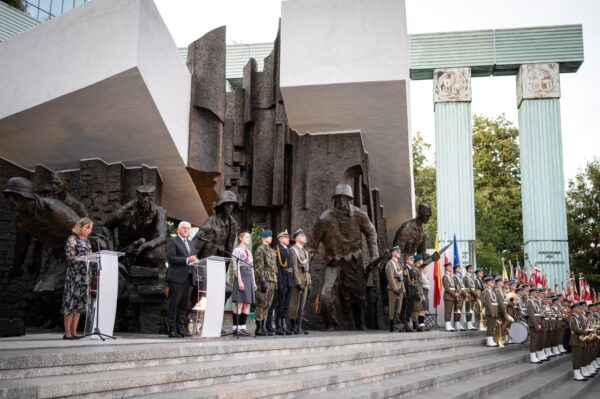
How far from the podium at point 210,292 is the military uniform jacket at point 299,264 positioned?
2.00 m

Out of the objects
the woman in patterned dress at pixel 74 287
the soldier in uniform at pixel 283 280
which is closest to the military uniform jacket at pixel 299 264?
the soldier in uniform at pixel 283 280

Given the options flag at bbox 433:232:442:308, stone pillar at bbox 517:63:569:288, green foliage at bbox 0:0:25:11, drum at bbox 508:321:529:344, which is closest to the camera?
drum at bbox 508:321:529:344

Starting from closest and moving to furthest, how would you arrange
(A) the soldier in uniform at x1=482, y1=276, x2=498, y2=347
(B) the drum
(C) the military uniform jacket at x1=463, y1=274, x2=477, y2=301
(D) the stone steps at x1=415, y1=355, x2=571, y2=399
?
(D) the stone steps at x1=415, y1=355, x2=571, y2=399 < (A) the soldier in uniform at x1=482, y1=276, x2=498, y2=347 < (B) the drum < (C) the military uniform jacket at x1=463, y1=274, x2=477, y2=301

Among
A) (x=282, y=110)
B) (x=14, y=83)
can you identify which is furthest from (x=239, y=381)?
(x=282, y=110)

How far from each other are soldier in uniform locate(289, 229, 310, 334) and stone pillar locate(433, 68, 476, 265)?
16737mm

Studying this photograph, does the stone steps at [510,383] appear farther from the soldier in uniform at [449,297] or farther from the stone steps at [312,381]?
the soldier in uniform at [449,297]

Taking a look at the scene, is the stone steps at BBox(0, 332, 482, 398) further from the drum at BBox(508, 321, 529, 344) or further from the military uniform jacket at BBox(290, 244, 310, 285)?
the drum at BBox(508, 321, 529, 344)

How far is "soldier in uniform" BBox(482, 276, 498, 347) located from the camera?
501 inches

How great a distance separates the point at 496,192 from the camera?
120 ft

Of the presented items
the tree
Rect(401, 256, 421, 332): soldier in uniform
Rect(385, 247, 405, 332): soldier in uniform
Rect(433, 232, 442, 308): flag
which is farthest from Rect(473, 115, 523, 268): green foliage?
Rect(385, 247, 405, 332): soldier in uniform

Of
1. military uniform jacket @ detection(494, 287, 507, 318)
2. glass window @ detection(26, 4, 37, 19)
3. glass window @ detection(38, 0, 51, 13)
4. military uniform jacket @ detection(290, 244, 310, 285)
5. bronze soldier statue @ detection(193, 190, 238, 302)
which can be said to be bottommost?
military uniform jacket @ detection(494, 287, 507, 318)

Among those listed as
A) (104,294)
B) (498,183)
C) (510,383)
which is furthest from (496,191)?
(104,294)

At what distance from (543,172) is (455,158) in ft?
11.6

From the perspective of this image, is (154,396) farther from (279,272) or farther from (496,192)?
(496,192)
